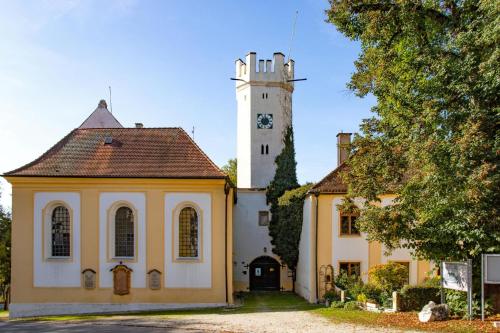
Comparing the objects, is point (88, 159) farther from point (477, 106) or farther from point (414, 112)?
point (477, 106)

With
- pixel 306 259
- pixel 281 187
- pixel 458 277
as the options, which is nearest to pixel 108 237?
pixel 306 259

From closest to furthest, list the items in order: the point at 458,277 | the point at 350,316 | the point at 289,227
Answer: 1. the point at 458,277
2. the point at 350,316
3. the point at 289,227

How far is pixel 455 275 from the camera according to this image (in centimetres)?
1641

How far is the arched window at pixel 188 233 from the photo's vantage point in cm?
2473

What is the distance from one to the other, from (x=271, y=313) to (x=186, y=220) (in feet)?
22.5

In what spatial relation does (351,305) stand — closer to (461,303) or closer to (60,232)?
(461,303)

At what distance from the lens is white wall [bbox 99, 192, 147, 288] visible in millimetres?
24328

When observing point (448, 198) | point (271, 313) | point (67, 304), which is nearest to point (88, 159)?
point (67, 304)

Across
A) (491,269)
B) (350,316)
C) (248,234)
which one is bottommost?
(350,316)

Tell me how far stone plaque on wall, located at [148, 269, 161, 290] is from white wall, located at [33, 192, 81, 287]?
133 inches

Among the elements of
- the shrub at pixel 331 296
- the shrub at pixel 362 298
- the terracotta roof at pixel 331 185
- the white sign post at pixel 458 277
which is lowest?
the shrub at pixel 331 296

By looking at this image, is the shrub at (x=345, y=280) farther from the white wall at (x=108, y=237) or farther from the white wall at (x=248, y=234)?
the white wall at (x=248, y=234)

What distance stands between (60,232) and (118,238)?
2.81 m

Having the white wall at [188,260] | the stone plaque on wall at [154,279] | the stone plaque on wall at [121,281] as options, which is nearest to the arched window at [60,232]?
the stone plaque on wall at [121,281]
